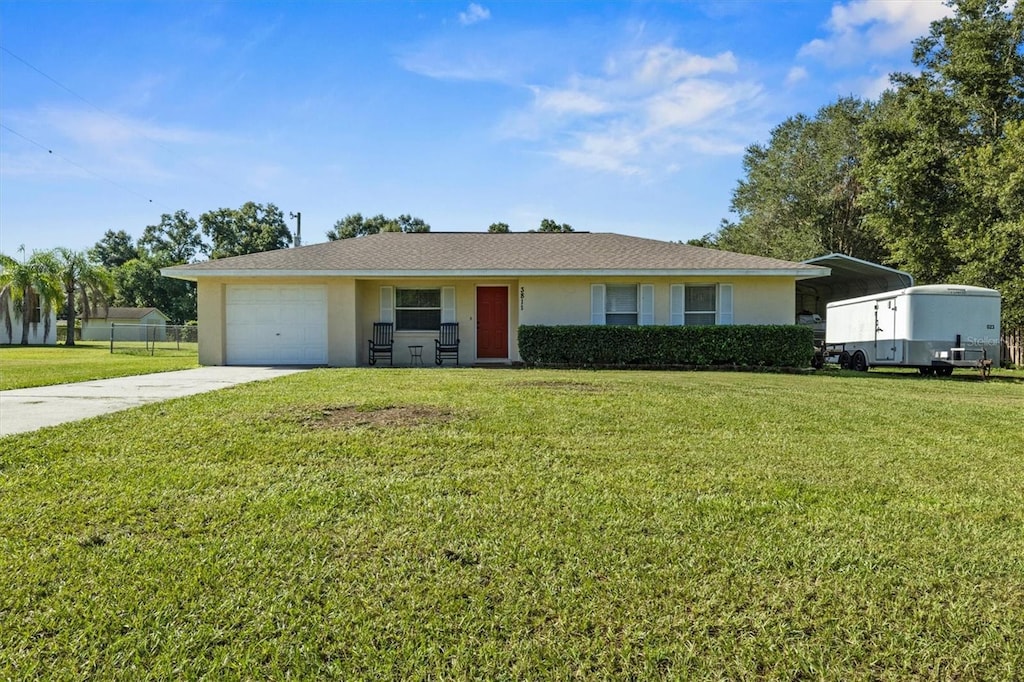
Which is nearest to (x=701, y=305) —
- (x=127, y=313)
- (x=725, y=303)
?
(x=725, y=303)

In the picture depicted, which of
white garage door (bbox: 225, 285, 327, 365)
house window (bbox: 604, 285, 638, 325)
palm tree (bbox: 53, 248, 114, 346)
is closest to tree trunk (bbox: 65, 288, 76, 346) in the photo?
palm tree (bbox: 53, 248, 114, 346)

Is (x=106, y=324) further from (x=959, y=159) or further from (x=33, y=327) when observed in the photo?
(x=959, y=159)

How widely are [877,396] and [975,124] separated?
65.4 feet

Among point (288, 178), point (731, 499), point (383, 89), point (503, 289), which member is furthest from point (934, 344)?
point (288, 178)

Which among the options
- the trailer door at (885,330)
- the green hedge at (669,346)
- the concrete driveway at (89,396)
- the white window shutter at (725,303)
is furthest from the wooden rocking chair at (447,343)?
the trailer door at (885,330)

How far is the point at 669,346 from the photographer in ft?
42.9

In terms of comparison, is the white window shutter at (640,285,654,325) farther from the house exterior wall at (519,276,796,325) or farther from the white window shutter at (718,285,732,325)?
the white window shutter at (718,285,732,325)

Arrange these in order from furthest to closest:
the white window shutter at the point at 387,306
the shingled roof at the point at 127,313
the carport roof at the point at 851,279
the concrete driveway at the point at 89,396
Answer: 1. the shingled roof at the point at 127,313
2. the carport roof at the point at 851,279
3. the white window shutter at the point at 387,306
4. the concrete driveway at the point at 89,396

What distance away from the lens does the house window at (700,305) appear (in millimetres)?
14328

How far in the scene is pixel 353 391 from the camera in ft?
24.8

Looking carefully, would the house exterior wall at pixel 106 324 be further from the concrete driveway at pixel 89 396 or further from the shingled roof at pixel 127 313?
the concrete driveway at pixel 89 396

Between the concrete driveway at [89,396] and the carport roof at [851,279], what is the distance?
1463 cm

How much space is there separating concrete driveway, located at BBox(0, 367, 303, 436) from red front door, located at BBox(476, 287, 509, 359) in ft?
19.9

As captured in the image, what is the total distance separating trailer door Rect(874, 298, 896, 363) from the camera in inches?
538
